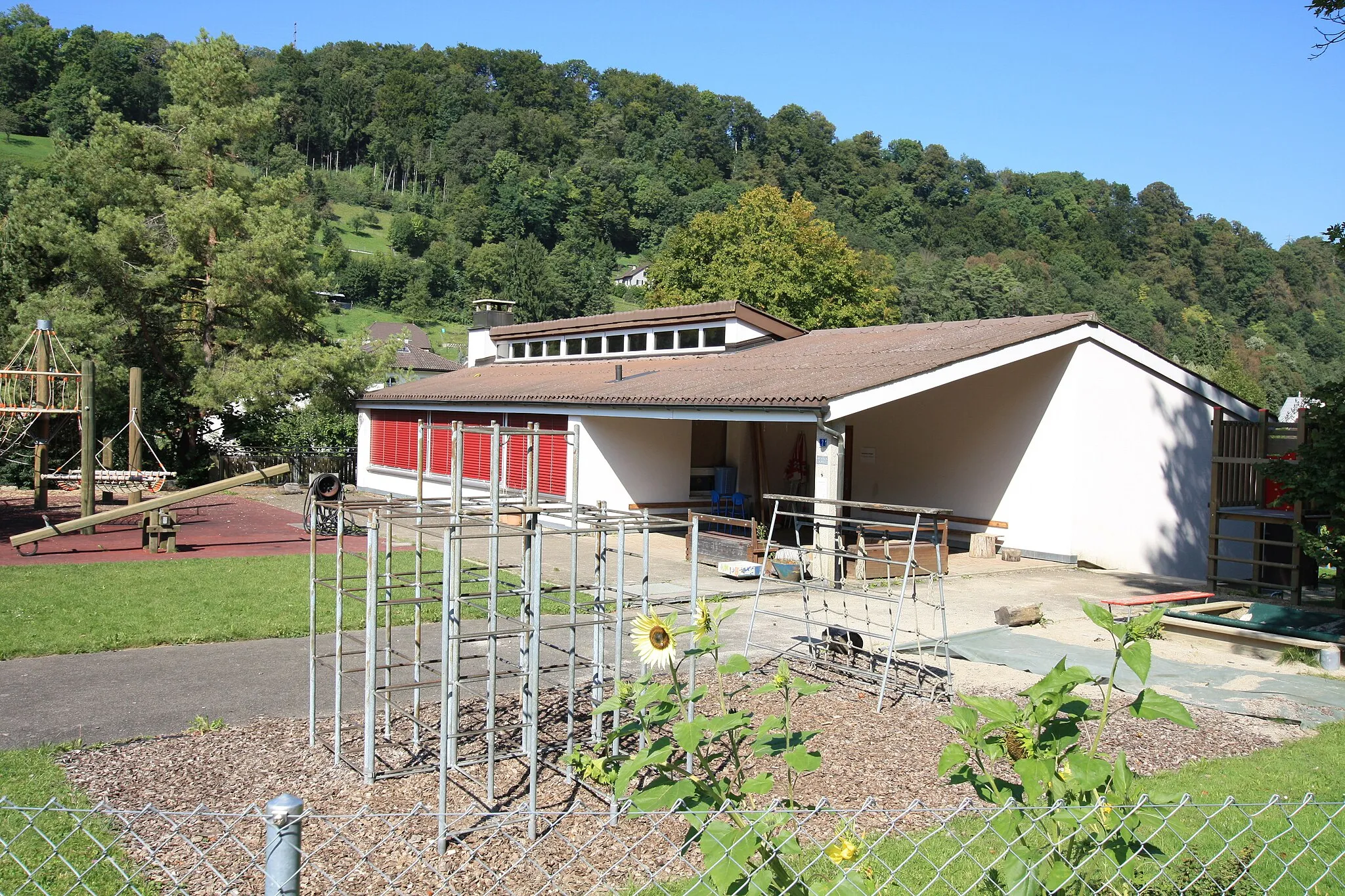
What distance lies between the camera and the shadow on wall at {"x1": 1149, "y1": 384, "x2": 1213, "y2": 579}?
19.1 m

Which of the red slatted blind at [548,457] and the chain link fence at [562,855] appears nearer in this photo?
the chain link fence at [562,855]

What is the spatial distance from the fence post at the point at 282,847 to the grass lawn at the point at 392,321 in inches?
2604

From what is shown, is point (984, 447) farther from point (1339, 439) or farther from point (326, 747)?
point (326, 747)

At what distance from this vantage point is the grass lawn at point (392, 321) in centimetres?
7350

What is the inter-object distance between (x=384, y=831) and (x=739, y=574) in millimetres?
10330

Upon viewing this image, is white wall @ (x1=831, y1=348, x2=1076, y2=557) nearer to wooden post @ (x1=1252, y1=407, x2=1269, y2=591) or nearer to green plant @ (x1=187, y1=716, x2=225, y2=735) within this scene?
wooden post @ (x1=1252, y1=407, x2=1269, y2=591)

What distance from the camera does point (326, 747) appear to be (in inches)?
262

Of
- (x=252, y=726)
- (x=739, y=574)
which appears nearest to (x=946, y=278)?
(x=739, y=574)

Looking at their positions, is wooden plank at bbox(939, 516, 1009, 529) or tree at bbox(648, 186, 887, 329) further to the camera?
tree at bbox(648, 186, 887, 329)

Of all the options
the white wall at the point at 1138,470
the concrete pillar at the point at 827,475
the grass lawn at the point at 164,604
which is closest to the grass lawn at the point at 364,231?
the grass lawn at the point at 164,604

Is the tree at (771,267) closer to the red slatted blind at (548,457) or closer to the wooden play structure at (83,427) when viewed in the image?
the red slatted blind at (548,457)

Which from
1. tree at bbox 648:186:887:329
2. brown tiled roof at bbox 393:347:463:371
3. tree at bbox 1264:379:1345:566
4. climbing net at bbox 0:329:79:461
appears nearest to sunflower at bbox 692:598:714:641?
tree at bbox 1264:379:1345:566

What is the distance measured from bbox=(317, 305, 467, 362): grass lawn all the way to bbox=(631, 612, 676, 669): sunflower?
214 feet

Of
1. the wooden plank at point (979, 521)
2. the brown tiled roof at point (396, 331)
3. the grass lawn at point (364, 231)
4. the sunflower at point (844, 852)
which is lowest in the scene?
the wooden plank at point (979, 521)
